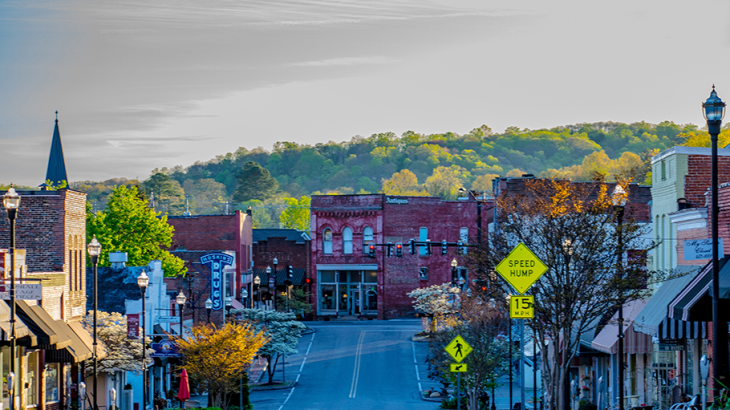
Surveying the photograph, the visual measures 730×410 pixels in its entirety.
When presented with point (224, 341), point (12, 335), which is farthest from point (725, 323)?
point (224, 341)

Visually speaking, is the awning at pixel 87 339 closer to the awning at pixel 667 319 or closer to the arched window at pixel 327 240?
the awning at pixel 667 319

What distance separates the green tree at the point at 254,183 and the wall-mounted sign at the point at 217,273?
3935 inches

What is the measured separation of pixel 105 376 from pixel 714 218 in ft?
90.4

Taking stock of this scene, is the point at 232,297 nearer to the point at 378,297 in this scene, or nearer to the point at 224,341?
the point at 378,297

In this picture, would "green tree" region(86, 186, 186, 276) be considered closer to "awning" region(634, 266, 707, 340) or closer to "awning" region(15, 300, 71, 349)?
"awning" region(15, 300, 71, 349)

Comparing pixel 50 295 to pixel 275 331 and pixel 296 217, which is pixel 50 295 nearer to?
pixel 275 331

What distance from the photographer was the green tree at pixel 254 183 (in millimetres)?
153875

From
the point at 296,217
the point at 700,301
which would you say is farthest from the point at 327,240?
the point at 700,301

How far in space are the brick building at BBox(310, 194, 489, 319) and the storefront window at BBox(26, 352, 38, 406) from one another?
2073 inches

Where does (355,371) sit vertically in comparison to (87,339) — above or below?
below

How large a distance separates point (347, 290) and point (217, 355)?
152 ft

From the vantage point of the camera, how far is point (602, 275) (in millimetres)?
28016

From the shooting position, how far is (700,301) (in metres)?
22.0

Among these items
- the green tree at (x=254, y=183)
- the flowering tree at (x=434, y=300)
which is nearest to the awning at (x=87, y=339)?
the flowering tree at (x=434, y=300)
